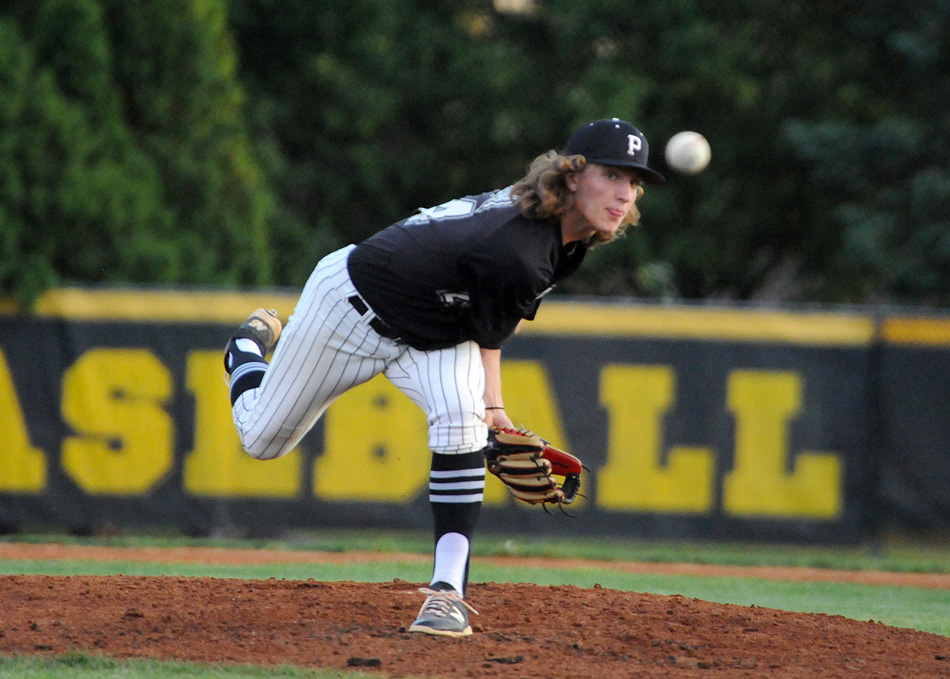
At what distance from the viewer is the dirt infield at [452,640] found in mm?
3744

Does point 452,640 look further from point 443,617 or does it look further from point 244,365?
point 244,365

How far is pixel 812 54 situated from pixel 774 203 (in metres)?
1.75

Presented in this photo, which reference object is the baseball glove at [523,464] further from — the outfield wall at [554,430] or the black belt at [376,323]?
the outfield wall at [554,430]

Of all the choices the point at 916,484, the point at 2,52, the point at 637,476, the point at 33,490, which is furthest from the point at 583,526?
the point at 2,52

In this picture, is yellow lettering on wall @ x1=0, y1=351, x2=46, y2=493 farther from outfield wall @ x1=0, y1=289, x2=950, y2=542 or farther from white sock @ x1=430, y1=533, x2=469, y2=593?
white sock @ x1=430, y1=533, x2=469, y2=593

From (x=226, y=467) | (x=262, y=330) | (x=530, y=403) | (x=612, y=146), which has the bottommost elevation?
(x=226, y=467)

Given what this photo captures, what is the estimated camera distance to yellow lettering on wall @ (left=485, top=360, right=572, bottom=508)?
8781 mm

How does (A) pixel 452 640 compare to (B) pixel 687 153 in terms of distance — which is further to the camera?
(B) pixel 687 153

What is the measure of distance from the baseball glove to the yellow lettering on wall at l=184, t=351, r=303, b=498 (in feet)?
14.3

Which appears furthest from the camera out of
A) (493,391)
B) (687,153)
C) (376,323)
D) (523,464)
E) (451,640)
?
(687,153)

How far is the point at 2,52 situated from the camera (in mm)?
8969

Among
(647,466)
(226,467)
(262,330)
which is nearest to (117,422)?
(226,467)

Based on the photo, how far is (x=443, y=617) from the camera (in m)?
4.02

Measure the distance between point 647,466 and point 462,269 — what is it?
5.02 metres
